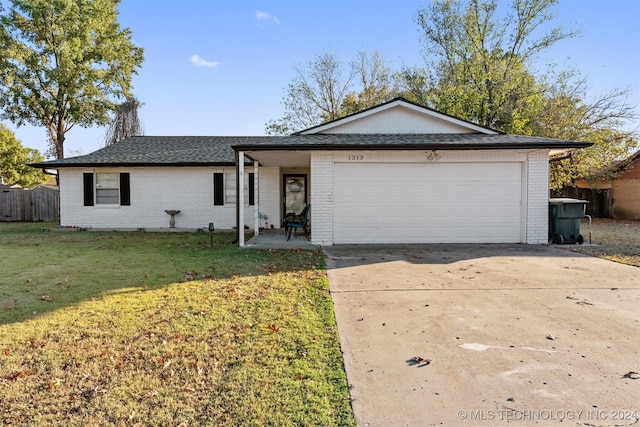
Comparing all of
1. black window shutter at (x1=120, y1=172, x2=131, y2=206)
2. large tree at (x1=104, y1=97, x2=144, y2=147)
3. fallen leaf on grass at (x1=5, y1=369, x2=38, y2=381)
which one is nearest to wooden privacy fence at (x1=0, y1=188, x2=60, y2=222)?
black window shutter at (x1=120, y1=172, x2=131, y2=206)

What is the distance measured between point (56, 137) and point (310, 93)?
60.1 feet

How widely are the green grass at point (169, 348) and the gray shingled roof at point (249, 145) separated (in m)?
4.24

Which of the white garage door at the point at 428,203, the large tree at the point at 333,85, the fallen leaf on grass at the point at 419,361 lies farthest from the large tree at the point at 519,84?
the fallen leaf on grass at the point at 419,361

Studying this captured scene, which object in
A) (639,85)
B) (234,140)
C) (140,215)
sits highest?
(639,85)

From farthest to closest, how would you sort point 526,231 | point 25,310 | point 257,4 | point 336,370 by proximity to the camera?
point 257,4 < point 526,231 < point 25,310 < point 336,370

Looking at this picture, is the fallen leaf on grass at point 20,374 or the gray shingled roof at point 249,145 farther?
the gray shingled roof at point 249,145

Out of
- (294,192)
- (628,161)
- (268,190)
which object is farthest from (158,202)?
(628,161)

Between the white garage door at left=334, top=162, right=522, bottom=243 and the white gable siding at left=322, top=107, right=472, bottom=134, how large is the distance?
2032mm

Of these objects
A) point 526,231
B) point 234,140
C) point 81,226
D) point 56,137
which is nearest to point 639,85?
point 526,231

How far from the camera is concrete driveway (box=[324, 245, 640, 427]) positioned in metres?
2.62

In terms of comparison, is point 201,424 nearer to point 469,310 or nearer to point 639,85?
point 469,310

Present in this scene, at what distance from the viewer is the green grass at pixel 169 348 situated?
8.49 feet

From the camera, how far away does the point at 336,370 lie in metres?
3.17

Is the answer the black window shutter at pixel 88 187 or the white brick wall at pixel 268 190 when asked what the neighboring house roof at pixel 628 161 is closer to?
the white brick wall at pixel 268 190
